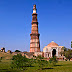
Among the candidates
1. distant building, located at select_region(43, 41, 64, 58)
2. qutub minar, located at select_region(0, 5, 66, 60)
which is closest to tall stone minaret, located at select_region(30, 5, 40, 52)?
qutub minar, located at select_region(0, 5, 66, 60)

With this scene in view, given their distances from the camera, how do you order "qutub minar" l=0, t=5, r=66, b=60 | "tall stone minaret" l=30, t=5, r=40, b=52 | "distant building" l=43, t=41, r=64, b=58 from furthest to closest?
"tall stone minaret" l=30, t=5, r=40, b=52, "qutub minar" l=0, t=5, r=66, b=60, "distant building" l=43, t=41, r=64, b=58

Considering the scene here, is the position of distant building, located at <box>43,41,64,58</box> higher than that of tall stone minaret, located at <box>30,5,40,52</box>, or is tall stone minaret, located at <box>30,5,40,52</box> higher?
tall stone minaret, located at <box>30,5,40,52</box>

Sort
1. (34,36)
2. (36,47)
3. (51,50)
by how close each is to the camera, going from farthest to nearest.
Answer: (34,36)
(36,47)
(51,50)

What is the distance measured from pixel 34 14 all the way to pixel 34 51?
14762mm

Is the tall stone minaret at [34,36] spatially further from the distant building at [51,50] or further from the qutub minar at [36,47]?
the distant building at [51,50]

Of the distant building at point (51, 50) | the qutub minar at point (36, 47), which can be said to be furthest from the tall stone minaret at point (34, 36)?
the distant building at point (51, 50)

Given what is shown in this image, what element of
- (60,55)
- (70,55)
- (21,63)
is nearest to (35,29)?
(60,55)

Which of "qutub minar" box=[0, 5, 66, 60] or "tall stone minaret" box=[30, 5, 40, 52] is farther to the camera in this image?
"tall stone minaret" box=[30, 5, 40, 52]

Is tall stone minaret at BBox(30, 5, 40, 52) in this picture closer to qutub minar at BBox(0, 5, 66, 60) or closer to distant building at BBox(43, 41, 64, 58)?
qutub minar at BBox(0, 5, 66, 60)

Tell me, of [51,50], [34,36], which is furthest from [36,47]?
[51,50]

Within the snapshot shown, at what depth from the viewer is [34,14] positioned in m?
65.4

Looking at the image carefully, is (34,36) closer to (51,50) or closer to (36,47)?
(36,47)

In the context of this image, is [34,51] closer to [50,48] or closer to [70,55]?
[50,48]

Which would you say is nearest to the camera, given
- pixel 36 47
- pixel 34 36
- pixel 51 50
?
pixel 51 50
